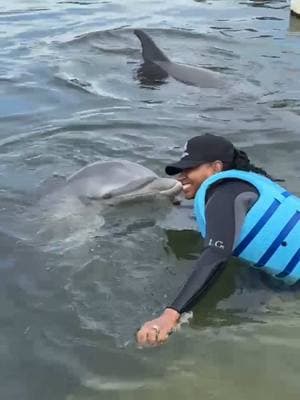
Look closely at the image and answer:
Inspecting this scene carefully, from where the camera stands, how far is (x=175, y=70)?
36.3 feet

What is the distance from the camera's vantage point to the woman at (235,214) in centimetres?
437

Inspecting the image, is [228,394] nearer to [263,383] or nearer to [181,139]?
[263,383]

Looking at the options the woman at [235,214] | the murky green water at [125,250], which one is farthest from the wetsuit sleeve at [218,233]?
the murky green water at [125,250]

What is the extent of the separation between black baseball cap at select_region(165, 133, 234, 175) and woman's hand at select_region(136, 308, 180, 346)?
3.66 ft

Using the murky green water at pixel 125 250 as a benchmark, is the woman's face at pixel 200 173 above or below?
above

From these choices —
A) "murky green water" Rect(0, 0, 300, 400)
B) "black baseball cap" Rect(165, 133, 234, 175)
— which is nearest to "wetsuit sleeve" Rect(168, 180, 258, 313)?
"black baseball cap" Rect(165, 133, 234, 175)

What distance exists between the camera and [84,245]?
5797 millimetres

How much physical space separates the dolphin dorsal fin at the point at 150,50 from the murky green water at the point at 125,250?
45 cm

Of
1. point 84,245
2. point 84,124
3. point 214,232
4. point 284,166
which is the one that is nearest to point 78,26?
point 84,124

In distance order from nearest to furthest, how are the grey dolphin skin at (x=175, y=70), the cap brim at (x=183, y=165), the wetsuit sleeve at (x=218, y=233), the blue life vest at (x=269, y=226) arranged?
the wetsuit sleeve at (x=218, y=233)
the blue life vest at (x=269, y=226)
the cap brim at (x=183, y=165)
the grey dolphin skin at (x=175, y=70)

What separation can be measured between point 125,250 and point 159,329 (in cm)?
177

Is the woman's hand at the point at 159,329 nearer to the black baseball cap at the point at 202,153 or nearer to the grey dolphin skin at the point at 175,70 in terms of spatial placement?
the black baseball cap at the point at 202,153

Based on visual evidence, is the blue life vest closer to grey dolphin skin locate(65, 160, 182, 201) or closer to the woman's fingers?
the woman's fingers

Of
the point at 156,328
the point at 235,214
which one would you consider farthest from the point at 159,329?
the point at 235,214
